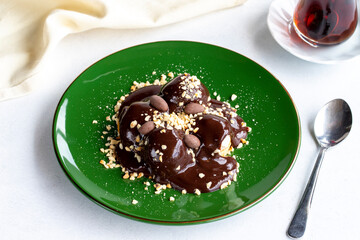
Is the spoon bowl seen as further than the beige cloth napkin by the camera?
No

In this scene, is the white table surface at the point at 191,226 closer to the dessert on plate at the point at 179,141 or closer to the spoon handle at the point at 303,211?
the spoon handle at the point at 303,211

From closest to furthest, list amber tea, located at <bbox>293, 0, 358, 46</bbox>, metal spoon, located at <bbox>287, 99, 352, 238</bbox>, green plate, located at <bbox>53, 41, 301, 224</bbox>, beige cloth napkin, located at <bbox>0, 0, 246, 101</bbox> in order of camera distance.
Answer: green plate, located at <bbox>53, 41, 301, 224</bbox>, metal spoon, located at <bbox>287, 99, 352, 238</bbox>, amber tea, located at <bbox>293, 0, 358, 46</bbox>, beige cloth napkin, located at <bbox>0, 0, 246, 101</bbox>

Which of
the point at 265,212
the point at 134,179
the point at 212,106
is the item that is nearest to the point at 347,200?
the point at 265,212

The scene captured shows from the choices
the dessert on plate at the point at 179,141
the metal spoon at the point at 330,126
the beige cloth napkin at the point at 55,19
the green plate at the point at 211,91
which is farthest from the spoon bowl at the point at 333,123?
the beige cloth napkin at the point at 55,19

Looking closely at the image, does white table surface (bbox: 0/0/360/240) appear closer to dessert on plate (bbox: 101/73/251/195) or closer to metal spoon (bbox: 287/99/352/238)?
metal spoon (bbox: 287/99/352/238)

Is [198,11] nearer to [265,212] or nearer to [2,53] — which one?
[2,53]

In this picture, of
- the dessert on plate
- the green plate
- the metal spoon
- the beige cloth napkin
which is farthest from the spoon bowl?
the beige cloth napkin

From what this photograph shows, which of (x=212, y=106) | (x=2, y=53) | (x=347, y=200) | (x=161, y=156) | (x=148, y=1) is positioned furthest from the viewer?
(x=148, y=1)
